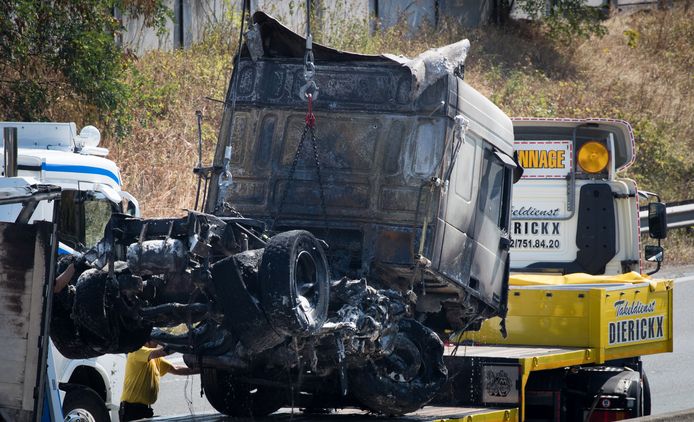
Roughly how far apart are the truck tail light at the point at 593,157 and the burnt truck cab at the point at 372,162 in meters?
2.99

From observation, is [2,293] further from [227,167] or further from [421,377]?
[421,377]

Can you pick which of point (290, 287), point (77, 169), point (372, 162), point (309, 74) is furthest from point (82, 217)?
point (290, 287)

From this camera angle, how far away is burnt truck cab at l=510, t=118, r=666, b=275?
11.0 meters

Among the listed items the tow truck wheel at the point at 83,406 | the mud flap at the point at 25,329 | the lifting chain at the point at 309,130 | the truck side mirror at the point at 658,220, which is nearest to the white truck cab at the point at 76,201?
the tow truck wheel at the point at 83,406

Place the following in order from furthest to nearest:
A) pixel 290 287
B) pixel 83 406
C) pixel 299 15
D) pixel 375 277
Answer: pixel 299 15, pixel 83 406, pixel 375 277, pixel 290 287

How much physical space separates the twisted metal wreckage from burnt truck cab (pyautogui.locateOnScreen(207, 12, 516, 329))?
0.01 meters

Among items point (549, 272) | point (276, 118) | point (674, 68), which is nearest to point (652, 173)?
point (674, 68)

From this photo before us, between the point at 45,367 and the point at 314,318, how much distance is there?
5.14 ft

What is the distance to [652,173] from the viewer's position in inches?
975

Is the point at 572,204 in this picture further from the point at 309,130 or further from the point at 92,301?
the point at 92,301

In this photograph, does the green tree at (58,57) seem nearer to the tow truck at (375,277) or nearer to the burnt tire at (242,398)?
the tow truck at (375,277)

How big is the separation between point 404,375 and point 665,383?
6281mm

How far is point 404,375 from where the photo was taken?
7.45m

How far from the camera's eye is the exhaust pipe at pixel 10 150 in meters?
8.01
